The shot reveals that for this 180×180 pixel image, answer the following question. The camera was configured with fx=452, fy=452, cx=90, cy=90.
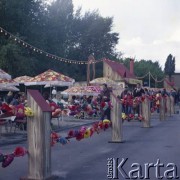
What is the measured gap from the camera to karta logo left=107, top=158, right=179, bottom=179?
8313 millimetres

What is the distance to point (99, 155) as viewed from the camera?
1118 cm

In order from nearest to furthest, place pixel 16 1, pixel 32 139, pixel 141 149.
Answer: pixel 32 139 < pixel 141 149 < pixel 16 1

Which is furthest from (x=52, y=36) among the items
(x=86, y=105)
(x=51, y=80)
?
(x=86, y=105)

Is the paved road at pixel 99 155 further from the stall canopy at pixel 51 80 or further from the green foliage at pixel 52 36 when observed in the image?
the green foliage at pixel 52 36

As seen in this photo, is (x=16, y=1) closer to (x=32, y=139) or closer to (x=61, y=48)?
(x=61, y=48)

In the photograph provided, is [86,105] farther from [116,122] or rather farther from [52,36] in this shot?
[52,36]

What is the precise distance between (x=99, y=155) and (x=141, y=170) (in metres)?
2.47

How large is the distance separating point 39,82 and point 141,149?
1145 cm

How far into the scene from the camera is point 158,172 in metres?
8.63

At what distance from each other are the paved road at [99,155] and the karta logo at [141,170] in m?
0.05

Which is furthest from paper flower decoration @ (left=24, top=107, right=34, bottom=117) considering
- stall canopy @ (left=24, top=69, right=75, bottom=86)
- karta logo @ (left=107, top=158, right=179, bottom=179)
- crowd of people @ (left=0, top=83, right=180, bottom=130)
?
stall canopy @ (left=24, top=69, right=75, bottom=86)

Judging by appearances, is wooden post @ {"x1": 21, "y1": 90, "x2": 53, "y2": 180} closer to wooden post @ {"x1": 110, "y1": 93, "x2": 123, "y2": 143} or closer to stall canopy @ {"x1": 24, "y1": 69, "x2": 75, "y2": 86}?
wooden post @ {"x1": 110, "y1": 93, "x2": 123, "y2": 143}

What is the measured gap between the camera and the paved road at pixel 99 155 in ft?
29.1

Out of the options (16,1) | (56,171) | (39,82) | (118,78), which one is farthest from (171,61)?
(56,171)
